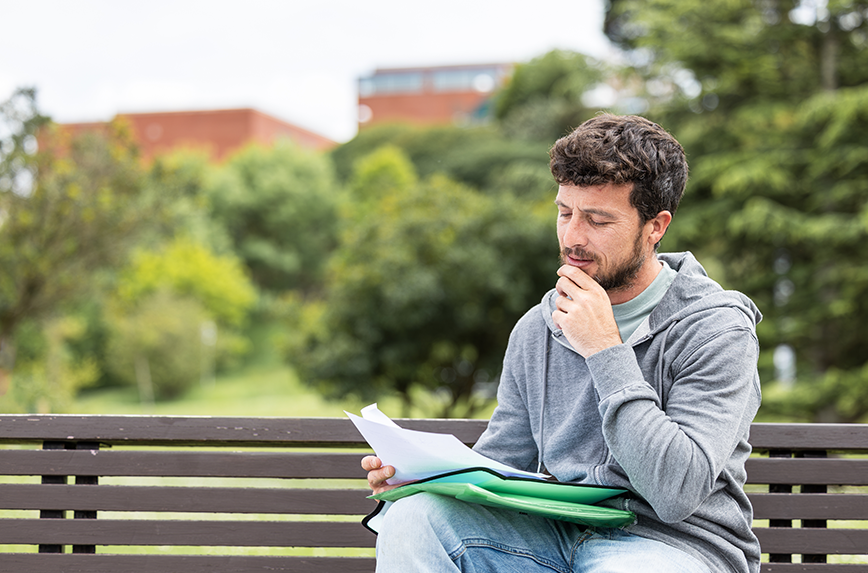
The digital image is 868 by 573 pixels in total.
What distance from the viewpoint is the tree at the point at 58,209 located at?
1263 centimetres

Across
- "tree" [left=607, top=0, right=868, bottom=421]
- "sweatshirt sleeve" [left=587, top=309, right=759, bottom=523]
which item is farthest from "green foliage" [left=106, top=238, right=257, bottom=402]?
"sweatshirt sleeve" [left=587, top=309, right=759, bottom=523]

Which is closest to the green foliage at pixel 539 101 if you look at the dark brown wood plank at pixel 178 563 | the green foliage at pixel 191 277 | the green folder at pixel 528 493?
the green foliage at pixel 191 277

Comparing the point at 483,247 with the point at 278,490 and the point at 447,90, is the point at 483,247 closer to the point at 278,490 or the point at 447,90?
the point at 278,490

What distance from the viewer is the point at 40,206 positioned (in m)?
12.9

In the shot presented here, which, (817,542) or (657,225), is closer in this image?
(657,225)

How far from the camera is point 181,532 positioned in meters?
2.57

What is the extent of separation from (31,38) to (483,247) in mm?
12345

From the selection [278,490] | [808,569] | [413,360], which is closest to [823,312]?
[413,360]

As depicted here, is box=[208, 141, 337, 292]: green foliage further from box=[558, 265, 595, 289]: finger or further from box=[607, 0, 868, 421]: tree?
box=[558, 265, 595, 289]: finger

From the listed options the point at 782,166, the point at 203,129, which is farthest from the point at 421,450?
the point at 203,129

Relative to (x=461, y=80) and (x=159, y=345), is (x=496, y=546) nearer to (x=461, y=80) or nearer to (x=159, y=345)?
(x=159, y=345)

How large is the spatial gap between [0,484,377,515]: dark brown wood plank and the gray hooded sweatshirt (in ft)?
1.93

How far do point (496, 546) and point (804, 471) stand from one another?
1266mm

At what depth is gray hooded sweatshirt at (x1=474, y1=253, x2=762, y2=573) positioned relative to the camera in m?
1.73
